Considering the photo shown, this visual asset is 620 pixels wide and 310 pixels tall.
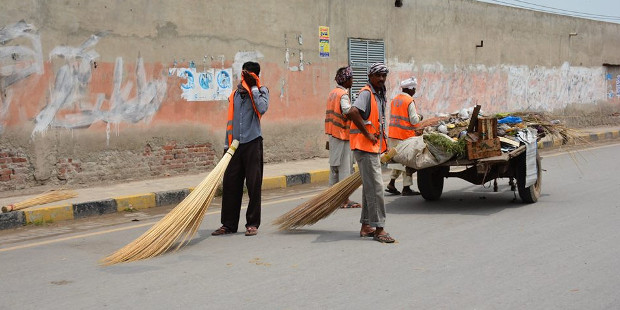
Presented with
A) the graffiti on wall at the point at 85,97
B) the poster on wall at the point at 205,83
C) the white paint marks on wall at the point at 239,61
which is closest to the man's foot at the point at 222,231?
the graffiti on wall at the point at 85,97

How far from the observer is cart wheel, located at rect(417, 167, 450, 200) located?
29.1 feet

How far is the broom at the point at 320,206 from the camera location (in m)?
7.09

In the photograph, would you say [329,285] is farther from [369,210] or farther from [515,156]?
→ [515,156]

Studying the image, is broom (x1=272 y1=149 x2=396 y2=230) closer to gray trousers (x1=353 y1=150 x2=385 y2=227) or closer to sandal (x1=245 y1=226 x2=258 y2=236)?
sandal (x1=245 y1=226 x2=258 y2=236)

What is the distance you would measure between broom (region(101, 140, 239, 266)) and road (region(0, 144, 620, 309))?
12 cm

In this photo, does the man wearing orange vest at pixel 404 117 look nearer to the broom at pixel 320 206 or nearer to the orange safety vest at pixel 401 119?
the orange safety vest at pixel 401 119

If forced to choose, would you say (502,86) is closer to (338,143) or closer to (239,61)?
(239,61)

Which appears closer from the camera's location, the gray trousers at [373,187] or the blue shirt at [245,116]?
the gray trousers at [373,187]

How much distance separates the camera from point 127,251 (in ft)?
19.8

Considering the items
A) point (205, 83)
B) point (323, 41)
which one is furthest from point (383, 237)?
point (323, 41)

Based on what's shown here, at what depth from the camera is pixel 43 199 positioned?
9023 millimetres

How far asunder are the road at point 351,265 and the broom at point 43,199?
1.26 feet

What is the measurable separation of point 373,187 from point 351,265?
1.14 m

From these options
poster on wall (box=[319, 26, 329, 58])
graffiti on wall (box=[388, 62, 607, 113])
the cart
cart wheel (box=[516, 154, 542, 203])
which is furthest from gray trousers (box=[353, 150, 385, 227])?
graffiti on wall (box=[388, 62, 607, 113])
